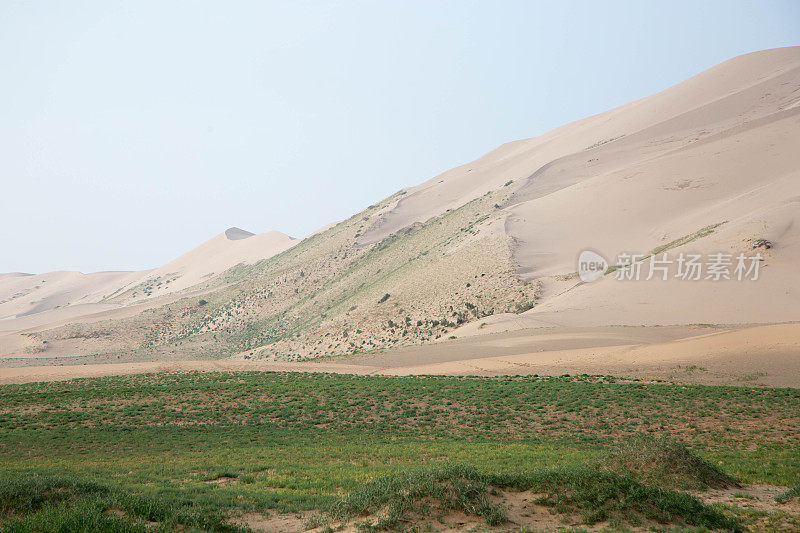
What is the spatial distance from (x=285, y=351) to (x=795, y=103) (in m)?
72.4

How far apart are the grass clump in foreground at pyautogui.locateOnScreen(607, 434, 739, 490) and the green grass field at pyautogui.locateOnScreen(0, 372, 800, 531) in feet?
0.47

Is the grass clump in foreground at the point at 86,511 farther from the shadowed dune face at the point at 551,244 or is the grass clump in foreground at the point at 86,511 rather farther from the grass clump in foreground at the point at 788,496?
the shadowed dune face at the point at 551,244

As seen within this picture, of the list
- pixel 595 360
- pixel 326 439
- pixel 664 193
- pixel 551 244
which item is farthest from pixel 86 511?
pixel 664 193

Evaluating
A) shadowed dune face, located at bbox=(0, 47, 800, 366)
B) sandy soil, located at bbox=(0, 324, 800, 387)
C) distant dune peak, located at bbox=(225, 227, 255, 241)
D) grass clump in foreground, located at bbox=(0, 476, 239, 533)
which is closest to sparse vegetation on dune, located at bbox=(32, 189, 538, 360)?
shadowed dune face, located at bbox=(0, 47, 800, 366)

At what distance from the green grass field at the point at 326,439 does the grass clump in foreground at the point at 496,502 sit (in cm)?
5

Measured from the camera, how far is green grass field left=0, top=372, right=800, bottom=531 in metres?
8.27

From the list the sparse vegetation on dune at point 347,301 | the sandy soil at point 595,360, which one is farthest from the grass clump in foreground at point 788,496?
the sparse vegetation on dune at point 347,301

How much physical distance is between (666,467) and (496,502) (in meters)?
4.05

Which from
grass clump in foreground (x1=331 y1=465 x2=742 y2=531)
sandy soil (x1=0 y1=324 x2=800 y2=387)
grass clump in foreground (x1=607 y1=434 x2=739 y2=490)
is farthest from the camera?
sandy soil (x1=0 y1=324 x2=800 y2=387)

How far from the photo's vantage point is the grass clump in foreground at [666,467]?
32.9 feet

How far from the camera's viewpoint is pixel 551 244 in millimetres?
57625

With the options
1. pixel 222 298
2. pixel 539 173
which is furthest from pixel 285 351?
pixel 539 173

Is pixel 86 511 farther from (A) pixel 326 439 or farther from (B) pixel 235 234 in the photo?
(B) pixel 235 234

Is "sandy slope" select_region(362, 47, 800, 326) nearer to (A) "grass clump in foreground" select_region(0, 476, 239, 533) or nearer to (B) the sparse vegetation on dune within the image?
(B) the sparse vegetation on dune
